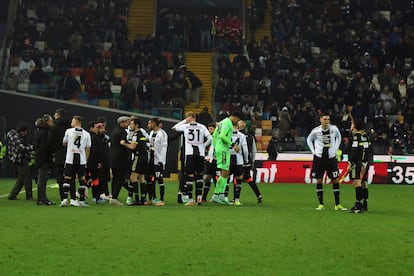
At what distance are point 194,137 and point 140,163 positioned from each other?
1.56 meters

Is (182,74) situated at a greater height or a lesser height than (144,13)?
lesser

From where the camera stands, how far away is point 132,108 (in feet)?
127

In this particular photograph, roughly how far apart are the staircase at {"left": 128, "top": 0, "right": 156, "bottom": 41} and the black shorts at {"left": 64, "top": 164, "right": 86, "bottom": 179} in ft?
87.3

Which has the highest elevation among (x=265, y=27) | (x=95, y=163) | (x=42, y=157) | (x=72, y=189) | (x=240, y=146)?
(x=265, y=27)

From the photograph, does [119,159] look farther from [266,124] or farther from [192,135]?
[266,124]

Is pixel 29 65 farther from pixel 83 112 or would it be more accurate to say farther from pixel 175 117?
pixel 175 117

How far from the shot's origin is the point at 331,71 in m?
43.0

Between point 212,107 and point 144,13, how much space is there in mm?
9005

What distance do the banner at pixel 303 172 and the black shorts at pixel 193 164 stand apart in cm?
1462

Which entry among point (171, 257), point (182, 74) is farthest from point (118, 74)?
point (171, 257)

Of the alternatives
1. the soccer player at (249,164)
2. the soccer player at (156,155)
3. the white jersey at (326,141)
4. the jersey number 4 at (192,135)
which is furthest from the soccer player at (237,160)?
the white jersey at (326,141)

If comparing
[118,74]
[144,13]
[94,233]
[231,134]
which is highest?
[144,13]

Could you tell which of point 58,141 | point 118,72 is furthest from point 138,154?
point 118,72

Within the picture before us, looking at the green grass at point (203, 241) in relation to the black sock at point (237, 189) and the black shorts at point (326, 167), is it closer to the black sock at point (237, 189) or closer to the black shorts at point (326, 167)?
the black shorts at point (326, 167)
